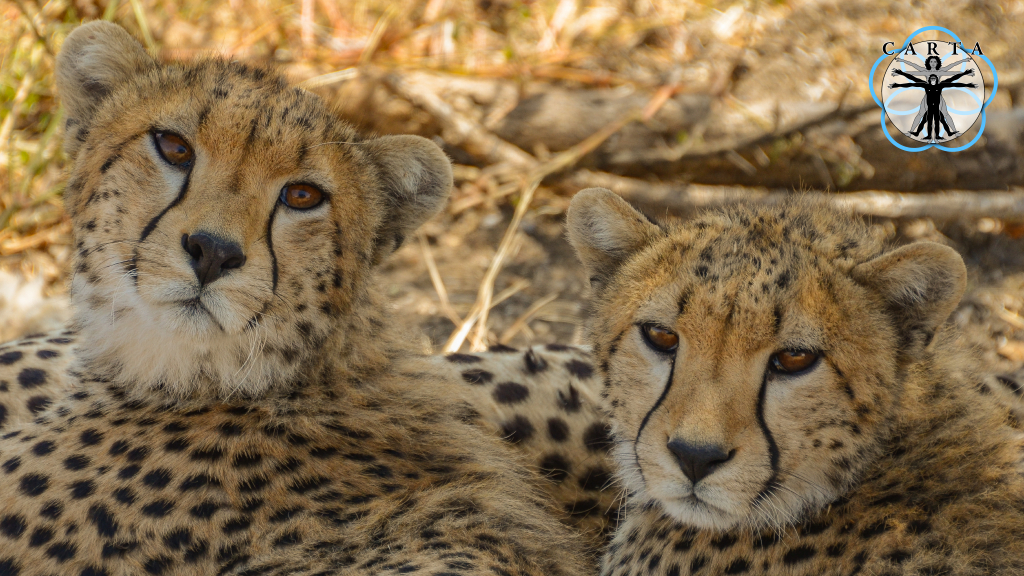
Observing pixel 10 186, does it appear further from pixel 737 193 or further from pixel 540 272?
pixel 737 193

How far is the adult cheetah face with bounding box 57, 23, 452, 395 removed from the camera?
2266 millimetres

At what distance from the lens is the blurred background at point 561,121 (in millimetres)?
4305

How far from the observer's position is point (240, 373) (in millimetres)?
2455

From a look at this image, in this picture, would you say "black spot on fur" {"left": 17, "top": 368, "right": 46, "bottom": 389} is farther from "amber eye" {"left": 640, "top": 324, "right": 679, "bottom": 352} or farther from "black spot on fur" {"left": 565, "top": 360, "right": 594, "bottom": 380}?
"amber eye" {"left": 640, "top": 324, "right": 679, "bottom": 352}

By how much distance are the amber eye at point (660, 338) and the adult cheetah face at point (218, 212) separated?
76 cm

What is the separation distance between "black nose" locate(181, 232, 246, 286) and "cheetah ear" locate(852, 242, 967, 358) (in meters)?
1.40

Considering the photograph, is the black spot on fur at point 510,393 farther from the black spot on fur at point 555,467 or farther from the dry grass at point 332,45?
the dry grass at point 332,45

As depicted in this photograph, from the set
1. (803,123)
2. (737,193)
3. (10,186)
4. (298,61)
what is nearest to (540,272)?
(737,193)

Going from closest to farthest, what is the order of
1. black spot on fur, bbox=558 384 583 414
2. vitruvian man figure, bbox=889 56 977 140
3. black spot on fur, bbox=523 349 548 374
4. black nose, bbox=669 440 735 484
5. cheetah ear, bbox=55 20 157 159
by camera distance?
black nose, bbox=669 440 735 484, cheetah ear, bbox=55 20 157 159, black spot on fur, bbox=558 384 583 414, black spot on fur, bbox=523 349 548 374, vitruvian man figure, bbox=889 56 977 140

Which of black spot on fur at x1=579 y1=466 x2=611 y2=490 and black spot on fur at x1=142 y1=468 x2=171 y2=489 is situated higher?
black spot on fur at x1=142 y1=468 x2=171 y2=489

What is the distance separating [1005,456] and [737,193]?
101 inches

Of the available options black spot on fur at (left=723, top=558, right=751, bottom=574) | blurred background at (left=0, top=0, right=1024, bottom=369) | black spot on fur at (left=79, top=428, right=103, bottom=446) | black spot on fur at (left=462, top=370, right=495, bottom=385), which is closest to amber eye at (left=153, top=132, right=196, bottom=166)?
black spot on fur at (left=79, top=428, right=103, bottom=446)

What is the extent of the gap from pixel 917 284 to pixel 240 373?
1609 mm

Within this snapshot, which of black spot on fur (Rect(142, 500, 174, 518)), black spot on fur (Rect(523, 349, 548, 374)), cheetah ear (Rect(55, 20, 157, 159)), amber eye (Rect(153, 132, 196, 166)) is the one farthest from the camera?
black spot on fur (Rect(523, 349, 548, 374))
